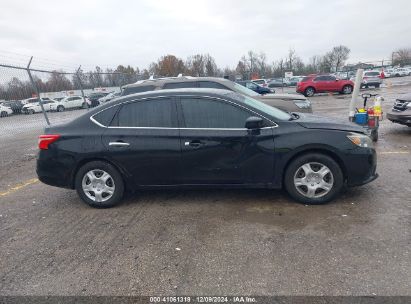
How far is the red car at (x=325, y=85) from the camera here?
24.3 m

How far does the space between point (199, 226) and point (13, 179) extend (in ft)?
15.7

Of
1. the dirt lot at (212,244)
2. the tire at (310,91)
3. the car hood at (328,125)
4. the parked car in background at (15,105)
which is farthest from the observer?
the tire at (310,91)

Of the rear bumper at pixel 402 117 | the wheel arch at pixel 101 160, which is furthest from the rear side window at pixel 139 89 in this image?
the rear bumper at pixel 402 117

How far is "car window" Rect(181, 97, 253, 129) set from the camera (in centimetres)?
429

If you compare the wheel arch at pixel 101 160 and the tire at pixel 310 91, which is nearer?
the wheel arch at pixel 101 160

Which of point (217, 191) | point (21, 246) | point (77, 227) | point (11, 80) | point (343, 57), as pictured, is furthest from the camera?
point (343, 57)

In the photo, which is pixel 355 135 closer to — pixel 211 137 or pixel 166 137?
pixel 211 137

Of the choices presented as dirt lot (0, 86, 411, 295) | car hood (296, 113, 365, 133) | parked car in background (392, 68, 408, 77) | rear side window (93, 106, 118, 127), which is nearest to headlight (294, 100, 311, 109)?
dirt lot (0, 86, 411, 295)

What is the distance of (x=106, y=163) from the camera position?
453cm

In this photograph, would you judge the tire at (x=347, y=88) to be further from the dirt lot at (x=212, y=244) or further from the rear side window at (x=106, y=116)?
the rear side window at (x=106, y=116)

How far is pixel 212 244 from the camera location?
11.3 ft

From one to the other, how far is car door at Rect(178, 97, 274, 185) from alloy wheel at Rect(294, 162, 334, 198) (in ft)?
1.23

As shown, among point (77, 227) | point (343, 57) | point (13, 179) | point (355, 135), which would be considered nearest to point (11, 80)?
point (13, 179)

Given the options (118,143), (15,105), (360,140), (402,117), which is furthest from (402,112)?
(15,105)
